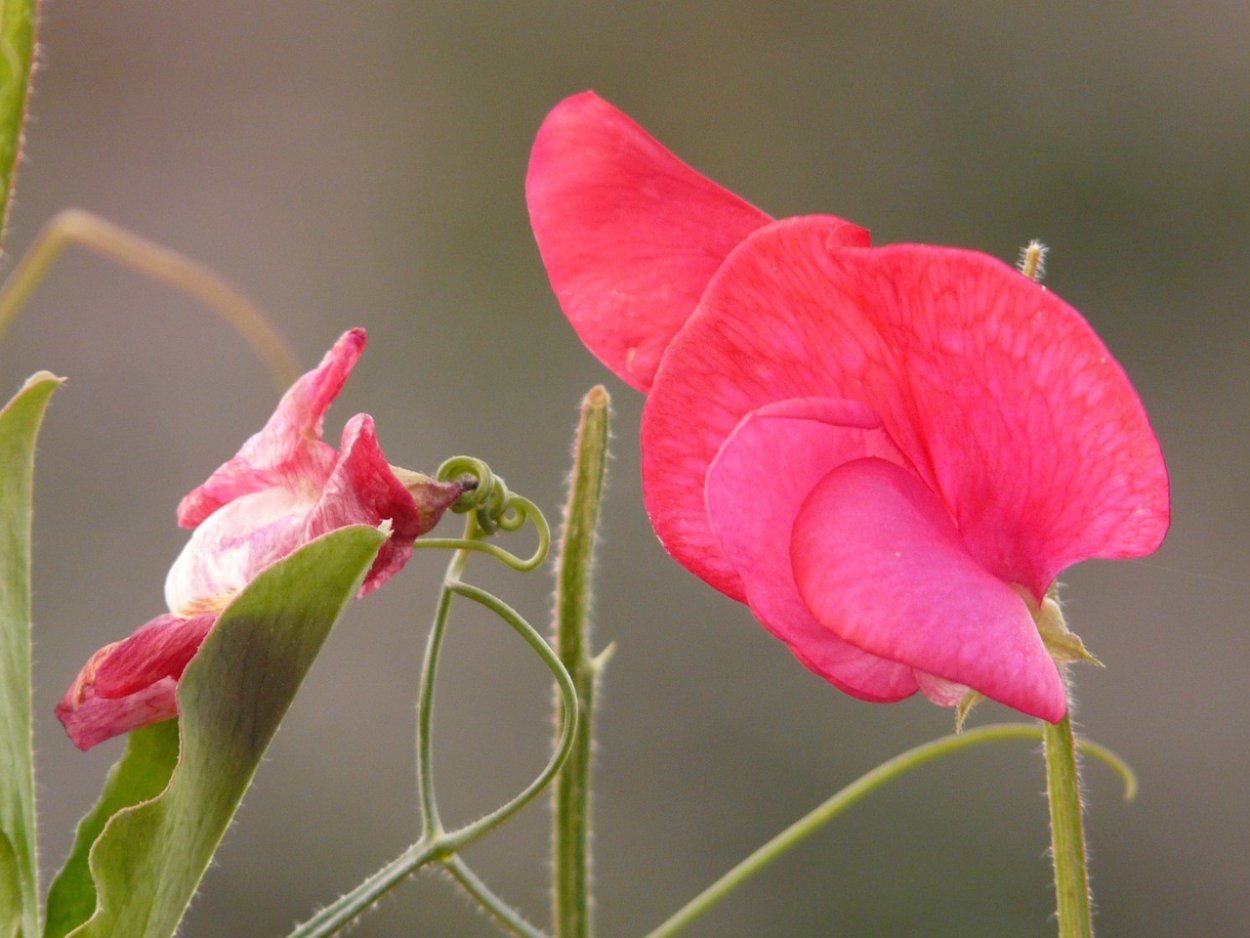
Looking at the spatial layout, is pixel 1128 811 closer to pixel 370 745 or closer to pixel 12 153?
pixel 370 745

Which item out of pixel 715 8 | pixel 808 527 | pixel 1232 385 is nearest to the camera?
pixel 808 527

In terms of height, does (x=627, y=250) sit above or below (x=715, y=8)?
below

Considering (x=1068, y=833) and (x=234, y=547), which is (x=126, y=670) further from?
(x=1068, y=833)

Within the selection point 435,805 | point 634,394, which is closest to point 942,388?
point 435,805

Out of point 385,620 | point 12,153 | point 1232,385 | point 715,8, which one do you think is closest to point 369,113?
point 715,8

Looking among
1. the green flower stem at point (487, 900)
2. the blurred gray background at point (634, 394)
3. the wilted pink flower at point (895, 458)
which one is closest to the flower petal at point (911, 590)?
the wilted pink flower at point (895, 458)

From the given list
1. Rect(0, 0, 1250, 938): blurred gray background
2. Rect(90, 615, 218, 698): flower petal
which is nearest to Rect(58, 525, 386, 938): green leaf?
Rect(90, 615, 218, 698): flower petal
